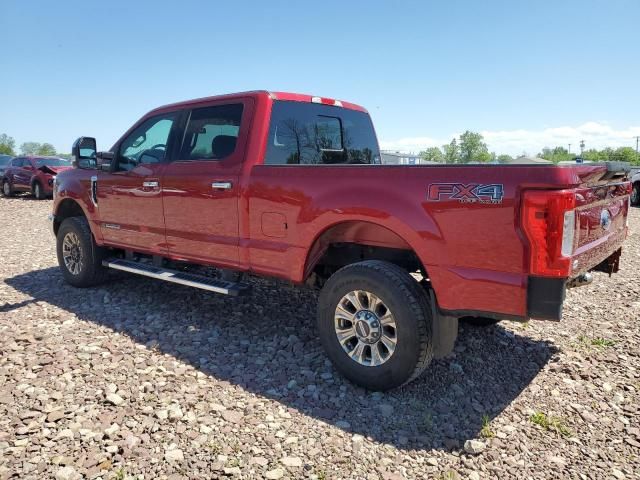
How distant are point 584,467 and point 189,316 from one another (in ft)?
11.8

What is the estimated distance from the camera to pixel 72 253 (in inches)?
240

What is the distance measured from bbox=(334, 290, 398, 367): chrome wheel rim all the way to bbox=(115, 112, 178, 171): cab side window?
8.50 feet

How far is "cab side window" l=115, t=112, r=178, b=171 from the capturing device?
5.01 m

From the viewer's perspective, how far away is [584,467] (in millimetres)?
2676

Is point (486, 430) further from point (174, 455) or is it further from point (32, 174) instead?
point (32, 174)

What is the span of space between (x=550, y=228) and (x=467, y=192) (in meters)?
0.50

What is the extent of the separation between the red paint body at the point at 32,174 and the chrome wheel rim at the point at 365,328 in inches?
661

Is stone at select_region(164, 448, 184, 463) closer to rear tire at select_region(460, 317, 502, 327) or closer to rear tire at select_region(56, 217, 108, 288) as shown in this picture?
rear tire at select_region(460, 317, 502, 327)

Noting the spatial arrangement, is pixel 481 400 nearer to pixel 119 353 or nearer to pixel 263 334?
pixel 263 334

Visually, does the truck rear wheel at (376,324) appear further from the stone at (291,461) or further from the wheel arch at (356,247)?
the stone at (291,461)

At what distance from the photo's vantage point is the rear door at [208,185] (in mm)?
4219

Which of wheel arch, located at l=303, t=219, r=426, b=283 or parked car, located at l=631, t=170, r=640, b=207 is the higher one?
wheel arch, located at l=303, t=219, r=426, b=283

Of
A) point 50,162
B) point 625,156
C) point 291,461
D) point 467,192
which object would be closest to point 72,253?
point 291,461

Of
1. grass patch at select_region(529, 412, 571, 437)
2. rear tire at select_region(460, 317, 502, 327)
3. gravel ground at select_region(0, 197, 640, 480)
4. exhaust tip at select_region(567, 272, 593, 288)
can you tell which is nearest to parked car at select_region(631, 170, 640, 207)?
gravel ground at select_region(0, 197, 640, 480)
